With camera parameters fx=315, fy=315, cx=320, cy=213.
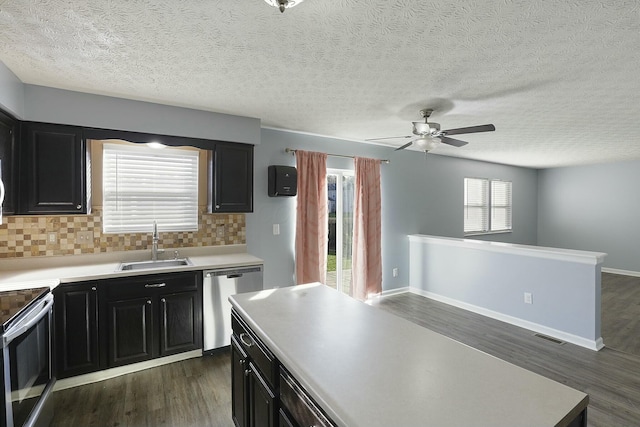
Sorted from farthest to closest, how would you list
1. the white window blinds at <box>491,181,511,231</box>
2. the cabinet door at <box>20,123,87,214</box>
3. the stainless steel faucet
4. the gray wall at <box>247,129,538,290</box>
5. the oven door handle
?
1. the white window blinds at <box>491,181,511,231</box>
2. the gray wall at <box>247,129,538,290</box>
3. the stainless steel faucet
4. the cabinet door at <box>20,123,87,214</box>
5. the oven door handle

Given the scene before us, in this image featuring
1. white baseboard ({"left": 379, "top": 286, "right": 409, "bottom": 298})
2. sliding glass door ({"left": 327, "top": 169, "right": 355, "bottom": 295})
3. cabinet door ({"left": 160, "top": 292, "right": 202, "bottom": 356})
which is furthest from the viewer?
white baseboard ({"left": 379, "top": 286, "right": 409, "bottom": 298})

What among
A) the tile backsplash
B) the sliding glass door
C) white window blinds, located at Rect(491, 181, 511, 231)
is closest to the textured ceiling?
the tile backsplash

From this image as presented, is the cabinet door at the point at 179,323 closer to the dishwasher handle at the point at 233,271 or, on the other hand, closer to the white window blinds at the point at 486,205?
the dishwasher handle at the point at 233,271

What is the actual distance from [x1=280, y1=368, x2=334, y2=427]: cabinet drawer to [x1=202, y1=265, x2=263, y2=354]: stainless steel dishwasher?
187cm

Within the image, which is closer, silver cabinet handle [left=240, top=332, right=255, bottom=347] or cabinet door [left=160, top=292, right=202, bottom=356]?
silver cabinet handle [left=240, top=332, right=255, bottom=347]

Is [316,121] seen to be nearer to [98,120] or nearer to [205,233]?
[205,233]

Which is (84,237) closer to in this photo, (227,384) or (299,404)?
(227,384)

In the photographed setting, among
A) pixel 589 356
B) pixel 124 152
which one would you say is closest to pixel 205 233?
pixel 124 152

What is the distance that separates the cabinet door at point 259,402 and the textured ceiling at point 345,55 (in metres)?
1.78

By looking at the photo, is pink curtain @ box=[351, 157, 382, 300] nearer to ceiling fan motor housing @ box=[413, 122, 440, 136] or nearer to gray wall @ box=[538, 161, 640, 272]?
ceiling fan motor housing @ box=[413, 122, 440, 136]

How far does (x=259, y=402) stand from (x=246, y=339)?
30 cm

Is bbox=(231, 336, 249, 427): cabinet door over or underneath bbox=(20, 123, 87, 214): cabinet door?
underneath

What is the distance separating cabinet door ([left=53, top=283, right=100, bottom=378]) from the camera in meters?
2.44

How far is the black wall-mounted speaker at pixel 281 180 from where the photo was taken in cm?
380
